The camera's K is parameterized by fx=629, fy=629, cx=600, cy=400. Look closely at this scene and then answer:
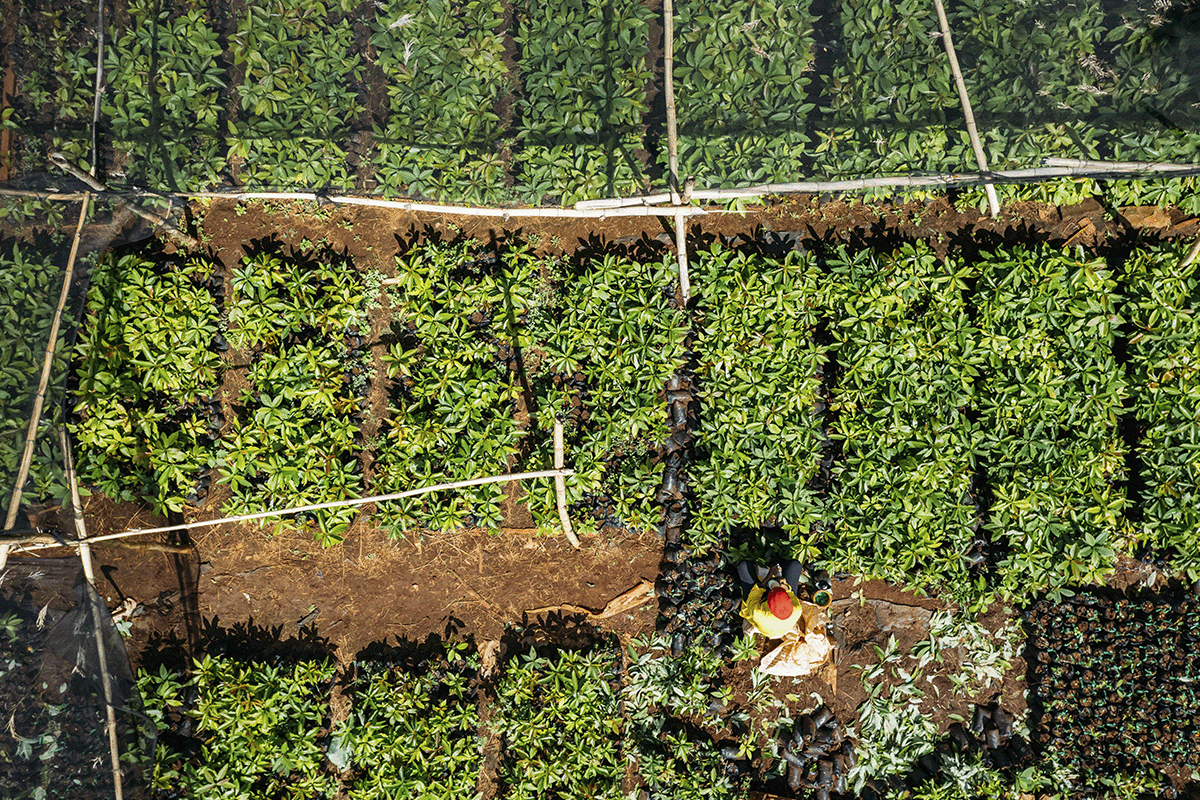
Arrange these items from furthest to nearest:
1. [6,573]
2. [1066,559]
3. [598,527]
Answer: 1. [598,527]
2. [1066,559]
3. [6,573]

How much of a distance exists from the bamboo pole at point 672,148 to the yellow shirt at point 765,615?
2.32 meters

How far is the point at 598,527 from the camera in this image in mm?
5254

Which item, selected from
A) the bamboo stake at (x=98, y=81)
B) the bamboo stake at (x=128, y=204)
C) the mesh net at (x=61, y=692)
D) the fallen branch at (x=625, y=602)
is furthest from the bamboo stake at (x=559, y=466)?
the bamboo stake at (x=98, y=81)

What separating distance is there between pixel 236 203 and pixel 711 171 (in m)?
3.95

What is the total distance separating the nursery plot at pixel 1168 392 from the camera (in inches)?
188

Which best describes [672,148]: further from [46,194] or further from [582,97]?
[46,194]

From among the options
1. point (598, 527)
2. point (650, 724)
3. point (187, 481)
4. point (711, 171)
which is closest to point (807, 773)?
point (650, 724)

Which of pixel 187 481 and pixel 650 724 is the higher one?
pixel 187 481

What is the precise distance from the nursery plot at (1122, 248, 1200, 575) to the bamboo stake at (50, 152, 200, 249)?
24.8 ft

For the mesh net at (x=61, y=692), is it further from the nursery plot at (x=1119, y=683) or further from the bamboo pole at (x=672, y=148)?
the nursery plot at (x=1119, y=683)

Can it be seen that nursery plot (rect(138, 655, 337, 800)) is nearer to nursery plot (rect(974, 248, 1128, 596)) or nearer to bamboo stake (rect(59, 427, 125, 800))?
bamboo stake (rect(59, 427, 125, 800))

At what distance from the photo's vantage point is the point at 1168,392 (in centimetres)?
480

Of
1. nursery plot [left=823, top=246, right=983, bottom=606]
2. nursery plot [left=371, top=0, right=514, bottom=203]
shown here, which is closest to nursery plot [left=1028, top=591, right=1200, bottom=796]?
nursery plot [left=823, top=246, right=983, bottom=606]

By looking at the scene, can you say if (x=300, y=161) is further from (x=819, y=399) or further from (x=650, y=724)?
(x=650, y=724)
